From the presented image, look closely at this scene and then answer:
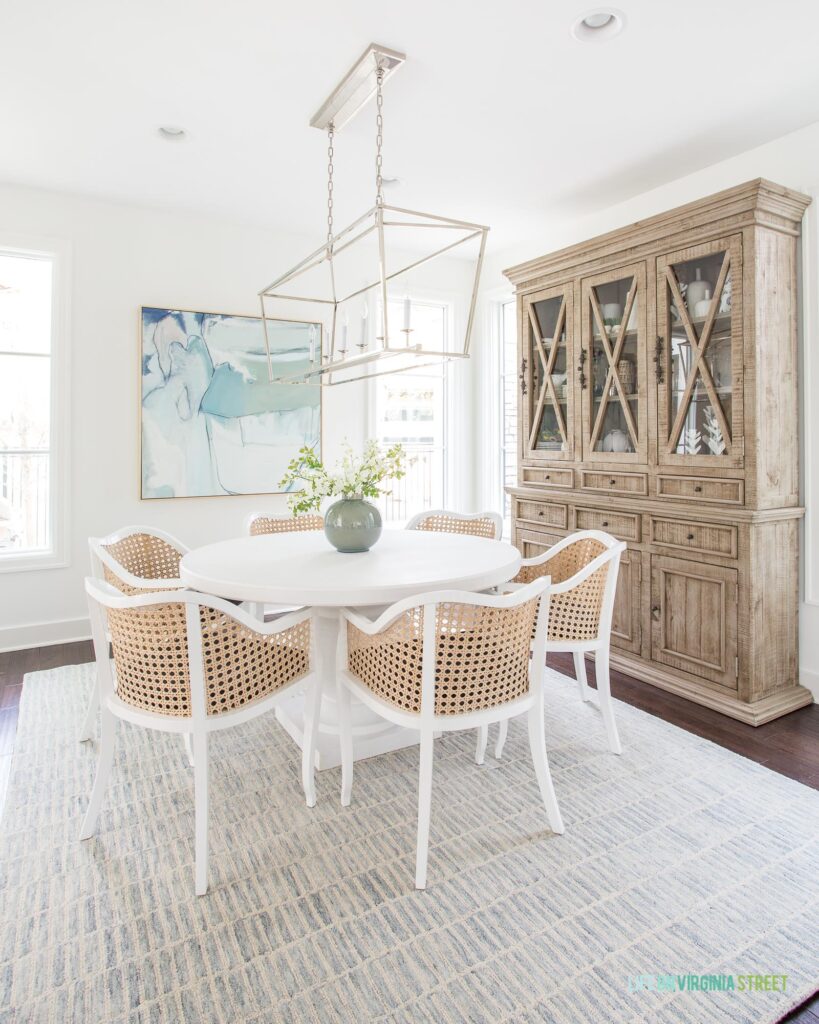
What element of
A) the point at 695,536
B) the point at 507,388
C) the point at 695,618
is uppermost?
the point at 507,388

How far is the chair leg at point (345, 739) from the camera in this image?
2113mm

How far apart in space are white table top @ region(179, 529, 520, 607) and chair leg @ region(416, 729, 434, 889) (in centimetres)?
45

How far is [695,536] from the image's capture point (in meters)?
3.01

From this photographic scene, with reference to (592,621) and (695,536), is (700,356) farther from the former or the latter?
(592,621)

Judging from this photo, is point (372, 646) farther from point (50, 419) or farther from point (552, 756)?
point (50, 419)

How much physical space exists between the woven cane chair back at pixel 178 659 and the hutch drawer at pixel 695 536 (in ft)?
6.96

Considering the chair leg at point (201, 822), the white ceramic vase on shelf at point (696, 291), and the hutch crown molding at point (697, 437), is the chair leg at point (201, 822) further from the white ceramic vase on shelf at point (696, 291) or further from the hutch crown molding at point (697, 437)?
the white ceramic vase on shelf at point (696, 291)

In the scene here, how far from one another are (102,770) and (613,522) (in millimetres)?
2656

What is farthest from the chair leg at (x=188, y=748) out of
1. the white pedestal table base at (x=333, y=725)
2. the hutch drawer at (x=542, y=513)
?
the hutch drawer at (x=542, y=513)

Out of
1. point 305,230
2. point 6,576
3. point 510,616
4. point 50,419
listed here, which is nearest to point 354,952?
point 510,616

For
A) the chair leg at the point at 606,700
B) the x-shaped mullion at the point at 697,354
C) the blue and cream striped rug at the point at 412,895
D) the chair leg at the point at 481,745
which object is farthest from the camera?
the x-shaped mullion at the point at 697,354

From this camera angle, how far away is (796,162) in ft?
9.67

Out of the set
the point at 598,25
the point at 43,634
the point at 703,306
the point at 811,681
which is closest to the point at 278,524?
the point at 43,634

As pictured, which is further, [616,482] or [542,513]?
[542,513]
